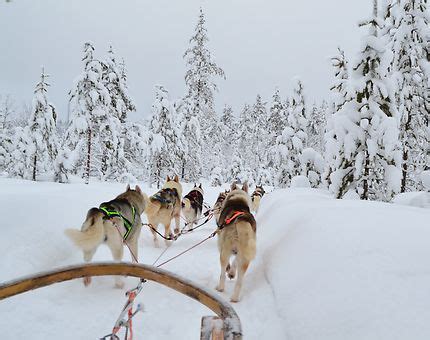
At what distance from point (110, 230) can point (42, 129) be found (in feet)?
71.2

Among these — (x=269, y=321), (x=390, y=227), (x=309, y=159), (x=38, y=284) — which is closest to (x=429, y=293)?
(x=390, y=227)

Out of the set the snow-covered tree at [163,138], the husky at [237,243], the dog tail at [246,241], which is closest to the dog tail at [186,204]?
the husky at [237,243]

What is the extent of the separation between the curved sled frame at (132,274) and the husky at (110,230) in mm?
2137

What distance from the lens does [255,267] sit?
5.35 m

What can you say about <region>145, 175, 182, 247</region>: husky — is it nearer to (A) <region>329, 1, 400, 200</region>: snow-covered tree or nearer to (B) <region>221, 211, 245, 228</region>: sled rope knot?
(B) <region>221, 211, 245, 228</region>: sled rope knot

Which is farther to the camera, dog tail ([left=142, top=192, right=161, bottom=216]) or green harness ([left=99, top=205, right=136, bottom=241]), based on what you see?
dog tail ([left=142, top=192, right=161, bottom=216])

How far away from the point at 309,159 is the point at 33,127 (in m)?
19.7

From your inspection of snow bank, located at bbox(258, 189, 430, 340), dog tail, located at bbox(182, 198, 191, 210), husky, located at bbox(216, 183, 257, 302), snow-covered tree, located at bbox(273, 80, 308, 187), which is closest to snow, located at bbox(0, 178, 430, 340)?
snow bank, located at bbox(258, 189, 430, 340)

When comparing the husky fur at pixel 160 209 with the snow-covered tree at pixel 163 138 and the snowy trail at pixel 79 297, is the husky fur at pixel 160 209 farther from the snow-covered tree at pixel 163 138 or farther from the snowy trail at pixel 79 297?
the snow-covered tree at pixel 163 138

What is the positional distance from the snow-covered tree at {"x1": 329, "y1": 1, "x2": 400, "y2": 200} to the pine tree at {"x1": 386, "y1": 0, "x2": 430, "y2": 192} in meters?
4.43

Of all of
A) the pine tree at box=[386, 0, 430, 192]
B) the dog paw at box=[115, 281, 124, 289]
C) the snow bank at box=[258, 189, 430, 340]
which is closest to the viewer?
the snow bank at box=[258, 189, 430, 340]

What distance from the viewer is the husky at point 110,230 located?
407 centimetres

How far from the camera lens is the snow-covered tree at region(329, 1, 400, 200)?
26.2 ft

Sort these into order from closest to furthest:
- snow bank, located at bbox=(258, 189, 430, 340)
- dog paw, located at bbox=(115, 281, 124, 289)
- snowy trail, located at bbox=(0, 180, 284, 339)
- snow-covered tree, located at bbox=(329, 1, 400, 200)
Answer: snow bank, located at bbox=(258, 189, 430, 340) → snowy trail, located at bbox=(0, 180, 284, 339) → dog paw, located at bbox=(115, 281, 124, 289) → snow-covered tree, located at bbox=(329, 1, 400, 200)
